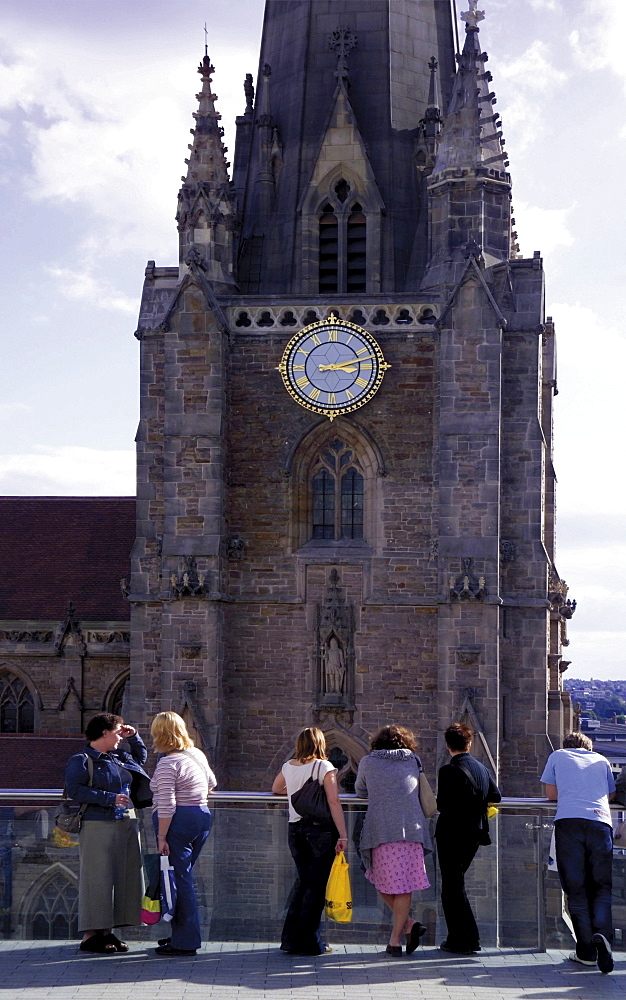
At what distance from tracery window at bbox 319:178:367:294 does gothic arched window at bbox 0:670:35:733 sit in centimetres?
1176

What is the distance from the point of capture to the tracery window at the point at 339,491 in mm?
27375

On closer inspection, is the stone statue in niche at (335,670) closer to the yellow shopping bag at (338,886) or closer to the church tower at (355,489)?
the church tower at (355,489)

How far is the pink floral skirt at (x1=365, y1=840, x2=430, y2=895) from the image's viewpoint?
1043cm

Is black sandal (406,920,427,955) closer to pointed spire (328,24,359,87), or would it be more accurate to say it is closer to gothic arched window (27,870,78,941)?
gothic arched window (27,870,78,941)

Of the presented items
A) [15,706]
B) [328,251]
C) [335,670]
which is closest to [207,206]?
[328,251]

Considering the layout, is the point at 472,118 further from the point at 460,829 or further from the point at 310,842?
the point at 310,842

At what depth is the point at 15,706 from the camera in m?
32.8

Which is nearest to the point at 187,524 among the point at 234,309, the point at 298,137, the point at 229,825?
the point at 234,309

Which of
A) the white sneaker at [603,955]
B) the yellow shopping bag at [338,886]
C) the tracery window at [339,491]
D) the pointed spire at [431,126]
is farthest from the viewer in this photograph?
the pointed spire at [431,126]

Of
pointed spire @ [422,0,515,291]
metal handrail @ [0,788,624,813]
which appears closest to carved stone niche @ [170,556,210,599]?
pointed spire @ [422,0,515,291]

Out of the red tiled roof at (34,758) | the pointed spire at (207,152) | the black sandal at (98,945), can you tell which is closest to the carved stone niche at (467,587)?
the red tiled roof at (34,758)

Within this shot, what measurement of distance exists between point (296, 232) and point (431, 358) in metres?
4.26

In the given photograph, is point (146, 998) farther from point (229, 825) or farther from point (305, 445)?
point (305, 445)

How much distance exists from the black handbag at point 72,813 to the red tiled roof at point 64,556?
21792 mm
